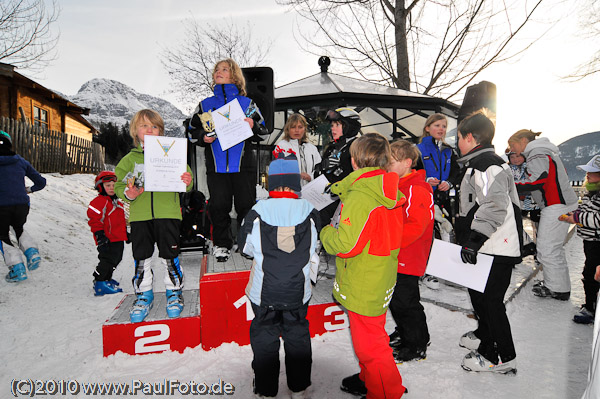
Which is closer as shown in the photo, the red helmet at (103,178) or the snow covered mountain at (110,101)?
the red helmet at (103,178)

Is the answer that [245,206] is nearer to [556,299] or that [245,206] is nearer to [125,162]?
[125,162]

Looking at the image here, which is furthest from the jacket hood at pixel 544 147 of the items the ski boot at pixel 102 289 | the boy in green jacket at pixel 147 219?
the ski boot at pixel 102 289

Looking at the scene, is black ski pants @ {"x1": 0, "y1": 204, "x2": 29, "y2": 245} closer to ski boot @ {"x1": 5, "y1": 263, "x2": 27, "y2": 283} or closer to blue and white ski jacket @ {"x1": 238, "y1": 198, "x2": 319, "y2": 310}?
ski boot @ {"x1": 5, "y1": 263, "x2": 27, "y2": 283}

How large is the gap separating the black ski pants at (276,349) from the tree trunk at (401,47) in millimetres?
11532

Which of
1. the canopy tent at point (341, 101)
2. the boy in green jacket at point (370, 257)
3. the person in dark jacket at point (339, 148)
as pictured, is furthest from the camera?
the canopy tent at point (341, 101)

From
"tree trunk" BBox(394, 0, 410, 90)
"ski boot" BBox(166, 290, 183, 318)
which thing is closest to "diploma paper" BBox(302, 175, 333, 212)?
"ski boot" BBox(166, 290, 183, 318)

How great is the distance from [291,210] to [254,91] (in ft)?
12.4

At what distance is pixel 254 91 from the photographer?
5426 millimetres

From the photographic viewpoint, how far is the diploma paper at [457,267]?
8.00ft

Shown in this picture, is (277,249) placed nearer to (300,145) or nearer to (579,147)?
(300,145)

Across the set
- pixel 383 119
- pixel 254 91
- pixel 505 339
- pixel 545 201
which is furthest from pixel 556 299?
pixel 383 119

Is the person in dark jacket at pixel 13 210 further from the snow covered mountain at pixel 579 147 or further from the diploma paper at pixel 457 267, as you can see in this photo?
the snow covered mountain at pixel 579 147

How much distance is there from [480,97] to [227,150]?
17.2 feet

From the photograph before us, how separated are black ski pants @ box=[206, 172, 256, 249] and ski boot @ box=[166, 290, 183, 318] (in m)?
0.74
